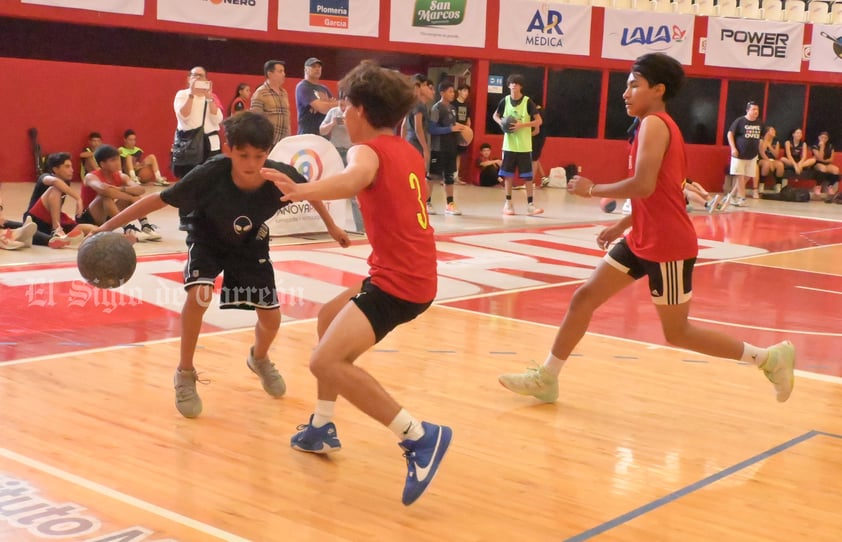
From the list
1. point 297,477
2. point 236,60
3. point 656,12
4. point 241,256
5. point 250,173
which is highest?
point 656,12

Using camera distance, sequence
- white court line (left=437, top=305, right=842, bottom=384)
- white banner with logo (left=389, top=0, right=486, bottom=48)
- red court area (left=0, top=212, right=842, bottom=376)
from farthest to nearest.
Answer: white banner with logo (left=389, top=0, right=486, bottom=48), red court area (left=0, top=212, right=842, bottom=376), white court line (left=437, top=305, right=842, bottom=384)

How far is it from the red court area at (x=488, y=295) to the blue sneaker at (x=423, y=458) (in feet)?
10.7

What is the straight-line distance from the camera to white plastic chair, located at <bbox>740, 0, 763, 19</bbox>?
25016 mm

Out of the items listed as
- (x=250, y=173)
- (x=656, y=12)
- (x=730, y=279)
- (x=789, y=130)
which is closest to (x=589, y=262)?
(x=730, y=279)

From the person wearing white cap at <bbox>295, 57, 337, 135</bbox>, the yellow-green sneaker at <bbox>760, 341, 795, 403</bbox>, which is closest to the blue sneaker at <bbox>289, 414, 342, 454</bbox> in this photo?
the yellow-green sneaker at <bbox>760, 341, 795, 403</bbox>

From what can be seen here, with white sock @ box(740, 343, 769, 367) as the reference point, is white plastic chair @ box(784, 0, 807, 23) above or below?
above

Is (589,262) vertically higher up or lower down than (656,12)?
lower down

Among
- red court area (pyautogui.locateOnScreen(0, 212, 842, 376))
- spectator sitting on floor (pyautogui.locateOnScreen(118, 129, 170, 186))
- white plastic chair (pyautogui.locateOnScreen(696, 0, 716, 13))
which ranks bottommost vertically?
red court area (pyautogui.locateOnScreen(0, 212, 842, 376))

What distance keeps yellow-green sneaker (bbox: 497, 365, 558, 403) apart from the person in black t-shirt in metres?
1.27

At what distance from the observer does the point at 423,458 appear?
4238 mm

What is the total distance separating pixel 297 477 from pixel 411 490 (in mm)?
621

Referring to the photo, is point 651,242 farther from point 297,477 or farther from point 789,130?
point 789,130

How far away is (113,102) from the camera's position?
17969mm

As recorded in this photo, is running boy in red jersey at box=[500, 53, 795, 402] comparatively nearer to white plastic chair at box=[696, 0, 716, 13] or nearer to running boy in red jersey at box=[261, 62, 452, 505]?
running boy in red jersey at box=[261, 62, 452, 505]
